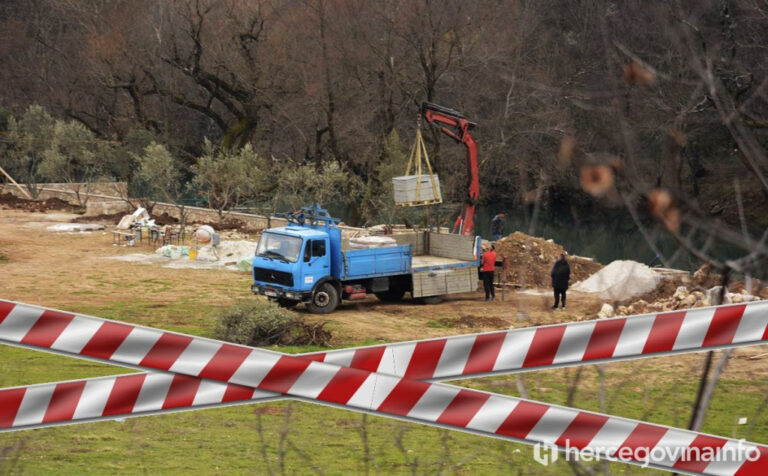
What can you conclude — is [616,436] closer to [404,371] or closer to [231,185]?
[404,371]

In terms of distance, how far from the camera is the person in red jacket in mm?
25375

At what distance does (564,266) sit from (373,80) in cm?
2873

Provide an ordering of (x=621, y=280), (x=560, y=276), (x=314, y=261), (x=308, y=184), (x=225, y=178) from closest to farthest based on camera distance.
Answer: (x=314, y=261), (x=560, y=276), (x=621, y=280), (x=225, y=178), (x=308, y=184)

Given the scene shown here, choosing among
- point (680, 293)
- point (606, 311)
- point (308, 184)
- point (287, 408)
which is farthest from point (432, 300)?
point (287, 408)

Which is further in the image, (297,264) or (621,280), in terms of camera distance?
(621,280)

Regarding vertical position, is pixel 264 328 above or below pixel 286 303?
above

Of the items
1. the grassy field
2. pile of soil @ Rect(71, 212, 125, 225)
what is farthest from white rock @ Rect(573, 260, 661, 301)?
pile of soil @ Rect(71, 212, 125, 225)

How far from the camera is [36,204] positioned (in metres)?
44.1

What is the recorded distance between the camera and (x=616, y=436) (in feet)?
12.4

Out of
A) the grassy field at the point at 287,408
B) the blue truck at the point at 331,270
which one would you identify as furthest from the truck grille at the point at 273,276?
the grassy field at the point at 287,408

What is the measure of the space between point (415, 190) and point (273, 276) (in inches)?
249

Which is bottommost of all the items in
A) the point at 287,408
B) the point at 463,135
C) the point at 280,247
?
the point at 280,247

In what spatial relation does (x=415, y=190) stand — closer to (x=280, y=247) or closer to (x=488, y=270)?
(x=488, y=270)

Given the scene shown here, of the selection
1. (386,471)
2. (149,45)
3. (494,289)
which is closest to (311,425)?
A: (386,471)
